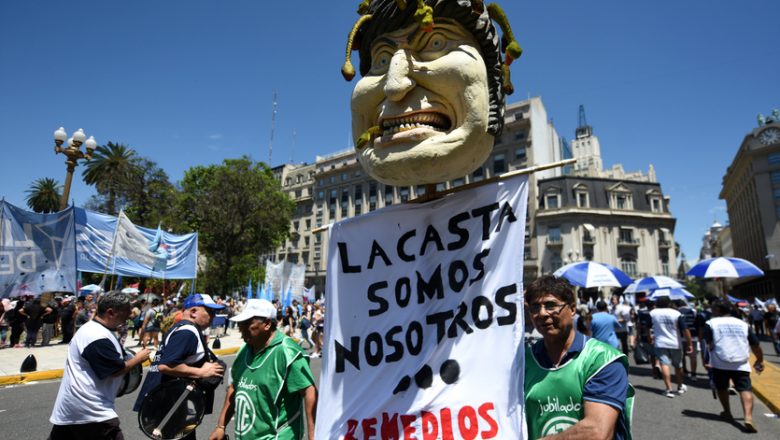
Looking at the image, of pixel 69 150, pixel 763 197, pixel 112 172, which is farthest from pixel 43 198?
pixel 763 197

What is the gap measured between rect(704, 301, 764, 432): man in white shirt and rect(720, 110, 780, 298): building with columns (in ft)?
129

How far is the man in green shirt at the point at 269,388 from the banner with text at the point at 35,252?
8873mm

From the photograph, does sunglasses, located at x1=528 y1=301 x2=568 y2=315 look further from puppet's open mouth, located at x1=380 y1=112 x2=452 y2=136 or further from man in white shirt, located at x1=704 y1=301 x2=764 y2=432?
man in white shirt, located at x1=704 y1=301 x2=764 y2=432

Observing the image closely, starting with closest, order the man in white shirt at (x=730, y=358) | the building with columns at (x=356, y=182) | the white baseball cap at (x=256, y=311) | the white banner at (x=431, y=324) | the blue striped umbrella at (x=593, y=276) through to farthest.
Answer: the white banner at (x=431, y=324) < the white baseball cap at (x=256, y=311) < the man in white shirt at (x=730, y=358) < the blue striped umbrella at (x=593, y=276) < the building with columns at (x=356, y=182)

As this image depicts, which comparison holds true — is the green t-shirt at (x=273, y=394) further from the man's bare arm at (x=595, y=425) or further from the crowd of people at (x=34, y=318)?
the crowd of people at (x=34, y=318)

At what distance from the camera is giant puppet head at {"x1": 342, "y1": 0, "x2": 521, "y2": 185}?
2336 millimetres

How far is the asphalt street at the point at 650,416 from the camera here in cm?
568

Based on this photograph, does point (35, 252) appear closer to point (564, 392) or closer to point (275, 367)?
point (275, 367)

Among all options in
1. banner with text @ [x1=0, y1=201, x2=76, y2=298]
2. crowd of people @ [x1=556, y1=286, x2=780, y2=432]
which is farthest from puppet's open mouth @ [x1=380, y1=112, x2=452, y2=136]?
banner with text @ [x1=0, y1=201, x2=76, y2=298]

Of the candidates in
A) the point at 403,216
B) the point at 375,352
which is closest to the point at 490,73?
the point at 403,216

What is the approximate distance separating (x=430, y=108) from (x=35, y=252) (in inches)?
425

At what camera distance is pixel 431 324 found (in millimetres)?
2289

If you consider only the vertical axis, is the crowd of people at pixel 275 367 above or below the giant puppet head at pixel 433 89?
below

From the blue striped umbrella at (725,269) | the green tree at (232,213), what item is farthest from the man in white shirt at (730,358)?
the green tree at (232,213)
